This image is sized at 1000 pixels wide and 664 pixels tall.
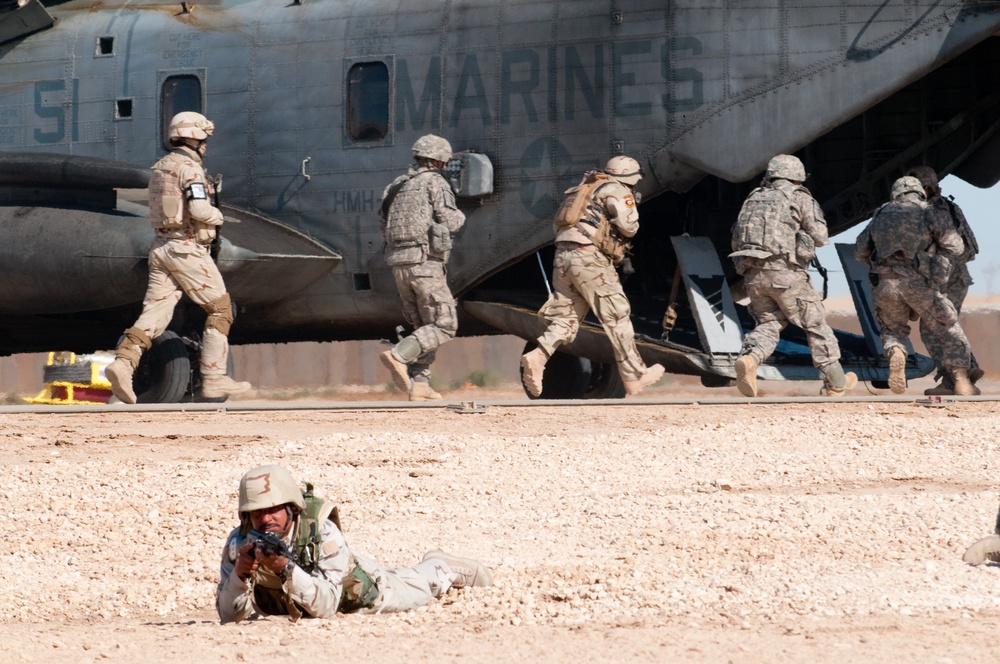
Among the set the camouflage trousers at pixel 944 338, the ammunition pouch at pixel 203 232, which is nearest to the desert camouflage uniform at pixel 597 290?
the camouflage trousers at pixel 944 338

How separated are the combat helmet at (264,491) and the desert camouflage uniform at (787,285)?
22.3ft

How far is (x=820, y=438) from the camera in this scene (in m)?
9.22

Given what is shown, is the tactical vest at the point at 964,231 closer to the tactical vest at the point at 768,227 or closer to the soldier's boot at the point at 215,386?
the tactical vest at the point at 768,227

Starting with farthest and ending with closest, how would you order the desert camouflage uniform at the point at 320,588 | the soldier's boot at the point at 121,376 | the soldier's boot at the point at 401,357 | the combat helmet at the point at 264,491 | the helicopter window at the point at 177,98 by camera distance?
the helicopter window at the point at 177,98
the soldier's boot at the point at 401,357
the soldier's boot at the point at 121,376
the desert camouflage uniform at the point at 320,588
the combat helmet at the point at 264,491

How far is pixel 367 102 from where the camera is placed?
1323 centimetres

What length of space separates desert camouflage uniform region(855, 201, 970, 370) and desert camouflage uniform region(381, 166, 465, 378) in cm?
342

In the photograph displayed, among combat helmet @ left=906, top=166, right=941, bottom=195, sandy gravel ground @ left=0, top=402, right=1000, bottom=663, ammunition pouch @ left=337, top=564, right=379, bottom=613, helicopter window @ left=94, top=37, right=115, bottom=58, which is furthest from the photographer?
helicopter window @ left=94, top=37, right=115, bottom=58

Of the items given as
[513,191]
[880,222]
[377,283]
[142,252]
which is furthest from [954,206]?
[142,252]

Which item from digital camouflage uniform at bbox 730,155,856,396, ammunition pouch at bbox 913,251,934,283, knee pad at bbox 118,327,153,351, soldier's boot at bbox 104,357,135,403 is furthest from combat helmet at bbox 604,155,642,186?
soldier's boot at bbox 104,357,135,403

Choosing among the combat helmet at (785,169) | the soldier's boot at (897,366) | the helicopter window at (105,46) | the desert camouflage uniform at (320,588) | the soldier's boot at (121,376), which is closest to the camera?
the desert camouflage uniform at (320,588)

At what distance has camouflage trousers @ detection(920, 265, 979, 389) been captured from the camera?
1204cm

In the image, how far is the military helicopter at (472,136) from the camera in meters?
12.0

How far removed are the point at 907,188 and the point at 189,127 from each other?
18.5 feet

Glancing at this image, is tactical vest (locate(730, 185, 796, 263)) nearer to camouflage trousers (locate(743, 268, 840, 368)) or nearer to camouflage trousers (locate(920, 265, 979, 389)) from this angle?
camouflage trousers (locate(743, 268, 840, 368))
